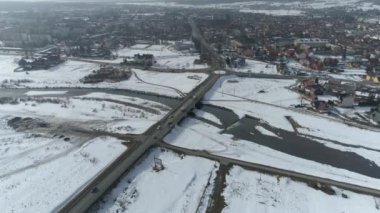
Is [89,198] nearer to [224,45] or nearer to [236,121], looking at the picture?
[236,121]

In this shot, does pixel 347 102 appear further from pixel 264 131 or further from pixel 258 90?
pixel 264 131

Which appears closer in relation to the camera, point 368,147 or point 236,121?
point 368,147

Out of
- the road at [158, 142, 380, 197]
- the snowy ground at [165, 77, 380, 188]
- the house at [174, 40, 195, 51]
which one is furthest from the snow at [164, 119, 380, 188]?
the house at [174, 40, 195, 51]

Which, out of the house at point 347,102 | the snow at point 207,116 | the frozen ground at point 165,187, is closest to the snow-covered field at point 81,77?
the snow at point 207,116

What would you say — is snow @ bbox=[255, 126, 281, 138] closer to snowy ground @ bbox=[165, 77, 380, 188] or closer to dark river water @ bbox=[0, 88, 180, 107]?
snowy ground @ bbox=[165, 77, 380, 188]

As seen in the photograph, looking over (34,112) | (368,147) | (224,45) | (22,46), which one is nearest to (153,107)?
(34,112)

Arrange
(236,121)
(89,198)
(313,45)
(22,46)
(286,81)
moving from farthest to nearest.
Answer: (22,46) < (313,45) < (286,81) < (236,121) < (89,198)
